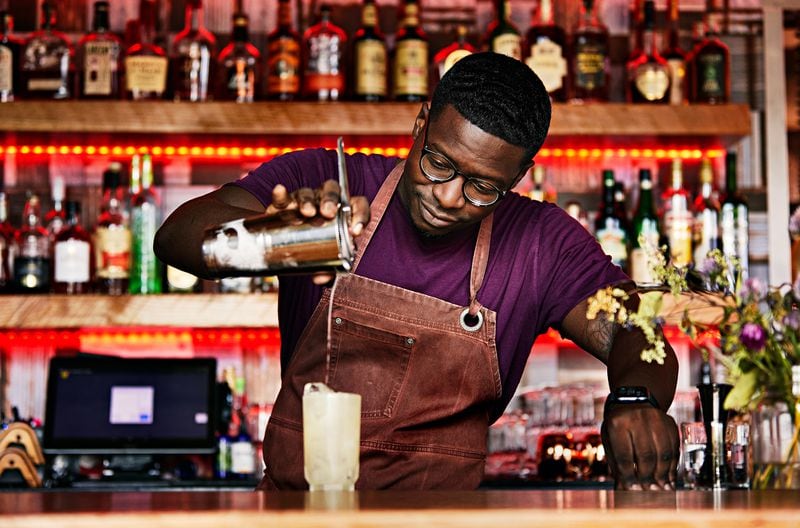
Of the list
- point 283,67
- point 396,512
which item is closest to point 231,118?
point 283,67

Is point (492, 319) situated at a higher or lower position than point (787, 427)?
higher

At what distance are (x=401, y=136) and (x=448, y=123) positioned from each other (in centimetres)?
120

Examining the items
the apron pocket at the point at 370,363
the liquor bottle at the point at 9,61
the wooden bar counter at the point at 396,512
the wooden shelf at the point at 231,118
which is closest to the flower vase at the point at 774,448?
the wooden bar counter at the point at 396,512

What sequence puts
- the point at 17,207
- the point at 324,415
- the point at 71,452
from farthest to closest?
the point at 17,207 → the point at 71,452 → the point at 324,415

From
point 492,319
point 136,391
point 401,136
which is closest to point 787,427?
point 492,319

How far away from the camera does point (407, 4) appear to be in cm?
307

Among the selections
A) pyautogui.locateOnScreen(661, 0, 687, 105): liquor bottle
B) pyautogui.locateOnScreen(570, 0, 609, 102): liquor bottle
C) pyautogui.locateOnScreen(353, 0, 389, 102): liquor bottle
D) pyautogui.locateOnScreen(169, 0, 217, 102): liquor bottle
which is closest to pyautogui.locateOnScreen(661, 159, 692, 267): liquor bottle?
pyautogui.locateOnScreen(661, 0, 687, 105): liquor bottle

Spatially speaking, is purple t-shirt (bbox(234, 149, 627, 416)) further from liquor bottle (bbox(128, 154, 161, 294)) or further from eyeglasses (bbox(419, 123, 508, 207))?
liquor bottle (bbox(128, 154, 161, 294))

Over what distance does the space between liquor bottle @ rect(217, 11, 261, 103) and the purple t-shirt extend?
1110 mm

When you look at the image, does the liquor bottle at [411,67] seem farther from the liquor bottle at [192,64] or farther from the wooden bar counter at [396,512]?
the wooden bar counter at [396,512]

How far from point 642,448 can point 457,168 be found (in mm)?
488

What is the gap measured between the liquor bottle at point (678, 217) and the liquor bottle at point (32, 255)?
59.9 inches

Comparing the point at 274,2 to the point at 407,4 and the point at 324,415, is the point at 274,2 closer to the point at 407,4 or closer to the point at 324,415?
the point at 407,4

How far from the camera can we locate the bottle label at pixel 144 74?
2949 mm
